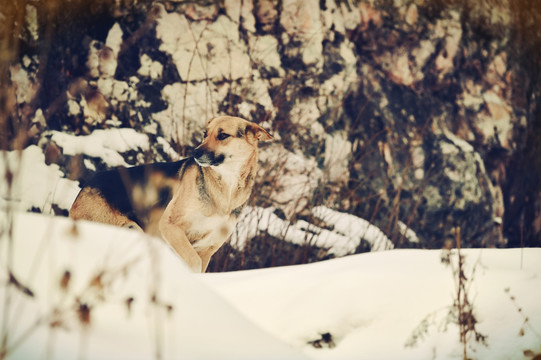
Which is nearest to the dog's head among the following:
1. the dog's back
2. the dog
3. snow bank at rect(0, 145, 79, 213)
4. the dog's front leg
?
the dog

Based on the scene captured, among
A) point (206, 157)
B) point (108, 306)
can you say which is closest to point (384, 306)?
point (108, 306)

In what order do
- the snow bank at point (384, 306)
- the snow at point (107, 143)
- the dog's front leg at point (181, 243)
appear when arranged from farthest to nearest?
the snow at point (107, 143), the dog's front leg at point (181, 243), the snow bank at point (384, 306)

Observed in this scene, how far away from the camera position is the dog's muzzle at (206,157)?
12.5 feet

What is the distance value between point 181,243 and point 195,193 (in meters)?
0.41

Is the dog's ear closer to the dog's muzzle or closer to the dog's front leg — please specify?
the dog's muzzle

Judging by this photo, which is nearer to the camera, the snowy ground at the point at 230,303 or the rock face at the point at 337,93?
the snowy ground at the point at 230,303

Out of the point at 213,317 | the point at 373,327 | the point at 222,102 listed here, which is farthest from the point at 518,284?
the point at 222,102

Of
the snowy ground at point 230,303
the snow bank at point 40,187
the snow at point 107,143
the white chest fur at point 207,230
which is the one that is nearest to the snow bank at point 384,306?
the snowy ground at point 230,303

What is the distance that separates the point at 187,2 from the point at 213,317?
5018mm

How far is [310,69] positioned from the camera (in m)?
6.39

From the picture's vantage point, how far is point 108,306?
156cm

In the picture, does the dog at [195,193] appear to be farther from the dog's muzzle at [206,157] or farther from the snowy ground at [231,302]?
the snowy ground at [231,302]

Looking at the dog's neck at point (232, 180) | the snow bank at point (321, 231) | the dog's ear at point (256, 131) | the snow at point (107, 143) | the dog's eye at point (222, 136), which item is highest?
the dog's ear at point (256, 131)

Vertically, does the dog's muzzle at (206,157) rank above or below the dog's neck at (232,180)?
above
